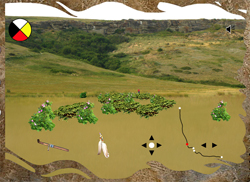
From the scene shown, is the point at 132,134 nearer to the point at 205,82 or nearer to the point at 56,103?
the point at 56,103

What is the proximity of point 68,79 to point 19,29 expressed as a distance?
2365 millimetres

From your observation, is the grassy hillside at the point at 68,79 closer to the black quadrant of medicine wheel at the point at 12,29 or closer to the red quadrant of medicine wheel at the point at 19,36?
the red quadrant of medicine wheel at the point at 19,36

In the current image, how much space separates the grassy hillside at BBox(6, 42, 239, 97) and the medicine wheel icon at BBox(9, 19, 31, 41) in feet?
3.17

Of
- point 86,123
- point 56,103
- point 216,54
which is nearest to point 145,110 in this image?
point 86,123

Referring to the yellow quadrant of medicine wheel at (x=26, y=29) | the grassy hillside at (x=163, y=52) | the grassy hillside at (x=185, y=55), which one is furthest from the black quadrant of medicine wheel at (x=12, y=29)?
the grassy hillside at (x=185, y=55)

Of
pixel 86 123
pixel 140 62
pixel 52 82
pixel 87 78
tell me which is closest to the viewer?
pixel 86 123

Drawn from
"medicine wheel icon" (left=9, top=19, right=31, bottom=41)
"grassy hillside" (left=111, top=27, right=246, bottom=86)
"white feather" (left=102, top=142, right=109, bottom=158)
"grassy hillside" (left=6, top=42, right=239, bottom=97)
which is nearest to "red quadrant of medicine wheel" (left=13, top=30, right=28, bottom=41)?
"medicine wheel icon" (left=9, top=19, right=31, bottom=41)

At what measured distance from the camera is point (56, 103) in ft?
27.2

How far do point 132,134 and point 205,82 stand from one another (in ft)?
12.1

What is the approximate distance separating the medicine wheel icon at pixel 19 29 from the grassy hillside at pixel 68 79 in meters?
0.97

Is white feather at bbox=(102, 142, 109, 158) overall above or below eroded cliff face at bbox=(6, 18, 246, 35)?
below

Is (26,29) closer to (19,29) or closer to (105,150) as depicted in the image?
(19,29)

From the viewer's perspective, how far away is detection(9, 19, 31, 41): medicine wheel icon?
734cm

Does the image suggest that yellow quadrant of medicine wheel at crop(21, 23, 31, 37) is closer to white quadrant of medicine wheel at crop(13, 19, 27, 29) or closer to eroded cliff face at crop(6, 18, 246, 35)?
white quadrant of medicine wheel at crop(13, 19, 27, 29)
